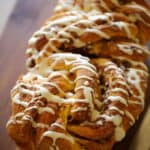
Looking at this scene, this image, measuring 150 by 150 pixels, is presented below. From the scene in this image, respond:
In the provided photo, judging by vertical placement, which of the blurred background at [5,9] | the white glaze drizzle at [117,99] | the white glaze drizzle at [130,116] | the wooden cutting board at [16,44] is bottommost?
the white glaze drizzle at [130,116]

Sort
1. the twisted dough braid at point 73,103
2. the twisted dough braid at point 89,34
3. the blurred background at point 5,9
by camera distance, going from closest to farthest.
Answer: the twisted dough braid at point 73,103
the twisted dough braid at point 89,34
the blurred background at point 5,9

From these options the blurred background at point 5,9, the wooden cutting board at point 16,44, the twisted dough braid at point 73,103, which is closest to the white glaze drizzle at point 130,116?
the twisted dough braid at point 73,103

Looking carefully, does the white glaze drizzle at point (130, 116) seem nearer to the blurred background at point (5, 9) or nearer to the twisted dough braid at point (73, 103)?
the twisted dough braid at point (73, 103)

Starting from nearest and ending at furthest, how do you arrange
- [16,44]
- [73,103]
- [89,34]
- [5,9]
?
[73,103] < [89,34] < [16,44] < [5,9]

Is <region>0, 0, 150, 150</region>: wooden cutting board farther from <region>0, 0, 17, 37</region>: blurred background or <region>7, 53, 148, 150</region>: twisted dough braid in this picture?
<region>7, 53, 148, 150</region>: twisted dough braid

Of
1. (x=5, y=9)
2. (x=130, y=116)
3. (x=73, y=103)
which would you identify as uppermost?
(x=5, y=9)

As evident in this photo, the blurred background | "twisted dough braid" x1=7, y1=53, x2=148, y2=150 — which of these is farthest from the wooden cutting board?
"twisted dough braid" x1=7, y1=53, x2=148, y2=150

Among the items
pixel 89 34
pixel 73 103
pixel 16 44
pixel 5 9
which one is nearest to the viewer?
pixel 73 103

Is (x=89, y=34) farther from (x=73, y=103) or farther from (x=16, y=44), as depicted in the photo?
(x=16, y=44)

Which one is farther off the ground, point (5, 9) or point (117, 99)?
point (5, 9)

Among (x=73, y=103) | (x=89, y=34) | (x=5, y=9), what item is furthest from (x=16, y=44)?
(x=73, y=103)
